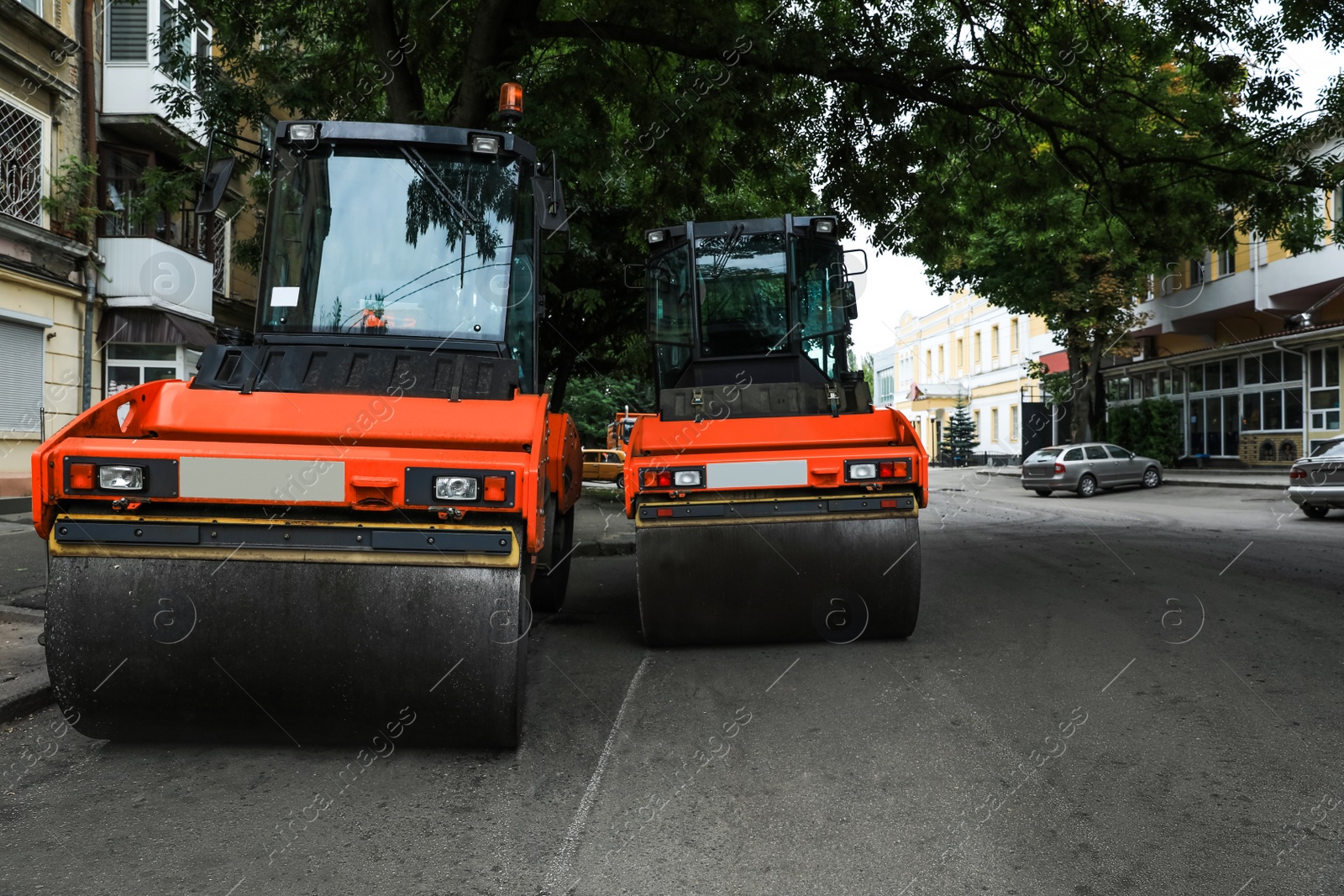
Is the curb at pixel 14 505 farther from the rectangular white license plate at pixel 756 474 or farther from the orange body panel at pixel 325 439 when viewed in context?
the rectangular white license plate at pixel 756 474

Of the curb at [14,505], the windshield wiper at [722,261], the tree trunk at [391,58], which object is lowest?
the curb at [14,505]

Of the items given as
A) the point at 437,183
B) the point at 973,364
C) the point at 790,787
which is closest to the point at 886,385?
Result: the point at 973,364

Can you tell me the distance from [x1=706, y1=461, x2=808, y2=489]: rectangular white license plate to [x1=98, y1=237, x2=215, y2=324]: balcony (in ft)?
50.2

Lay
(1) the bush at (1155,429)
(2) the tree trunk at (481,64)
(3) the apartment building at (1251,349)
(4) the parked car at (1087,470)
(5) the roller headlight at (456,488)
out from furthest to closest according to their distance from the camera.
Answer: (1) the bush at (1155,429) < (4) the parked car at (1087,470) < (3) the apartment building at (1251,349) < (2) the tree trunk at (481,64) < (5) the roller headlight at (456,488)

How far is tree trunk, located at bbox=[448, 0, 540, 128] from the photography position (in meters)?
10.1

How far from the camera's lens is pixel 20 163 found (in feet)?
52.9

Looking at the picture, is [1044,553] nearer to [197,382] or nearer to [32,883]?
[197,382]

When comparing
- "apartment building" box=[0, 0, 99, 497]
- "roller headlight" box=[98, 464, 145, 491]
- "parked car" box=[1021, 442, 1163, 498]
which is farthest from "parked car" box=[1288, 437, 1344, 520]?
"apartment building" box=[0, 0, 99, 497]

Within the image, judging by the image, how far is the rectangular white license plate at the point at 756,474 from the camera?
20.5 ft

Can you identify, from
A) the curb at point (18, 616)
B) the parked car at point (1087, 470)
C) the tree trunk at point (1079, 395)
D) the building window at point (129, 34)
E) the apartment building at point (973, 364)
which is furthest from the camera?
the apartment building at point (973, 364)

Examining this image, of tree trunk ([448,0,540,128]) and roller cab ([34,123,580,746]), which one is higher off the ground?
tree trunk ([448,0,540,128])

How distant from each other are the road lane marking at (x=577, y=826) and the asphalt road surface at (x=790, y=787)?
0.5 inches

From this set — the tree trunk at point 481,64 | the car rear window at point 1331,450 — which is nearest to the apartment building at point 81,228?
the tree trunk at point 481,64

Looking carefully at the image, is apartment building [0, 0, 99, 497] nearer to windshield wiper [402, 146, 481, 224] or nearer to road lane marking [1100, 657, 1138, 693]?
windshield wiper [402, 146, 481, 224]
